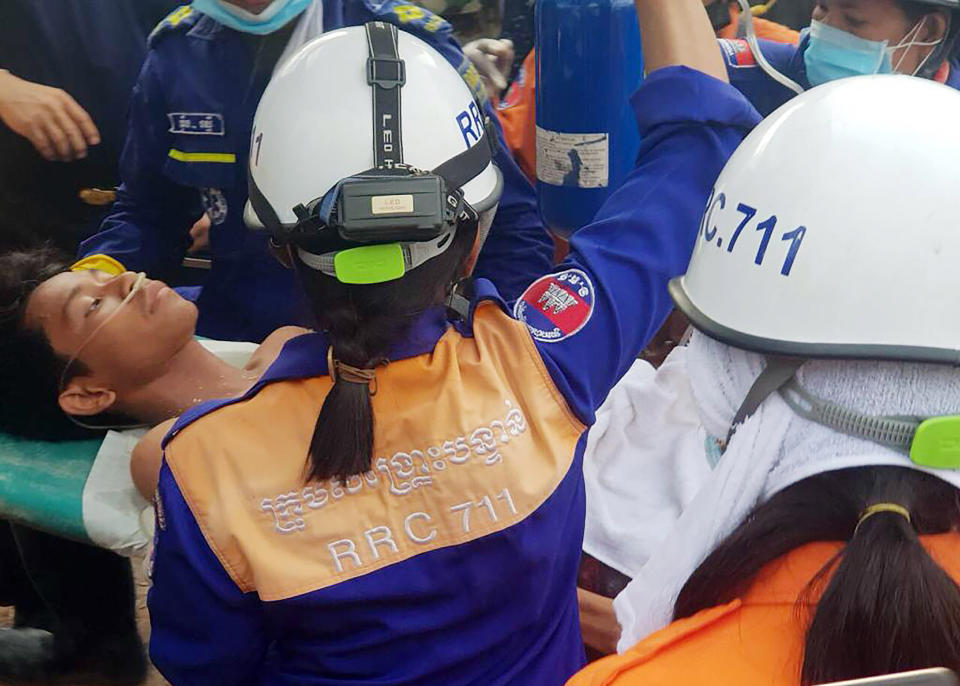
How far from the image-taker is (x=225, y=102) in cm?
220

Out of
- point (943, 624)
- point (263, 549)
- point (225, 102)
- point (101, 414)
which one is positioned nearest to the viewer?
point (943, 624)

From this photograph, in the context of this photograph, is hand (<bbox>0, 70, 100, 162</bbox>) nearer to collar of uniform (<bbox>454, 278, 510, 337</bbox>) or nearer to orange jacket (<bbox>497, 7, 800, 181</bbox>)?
orange jacket (<bbox>497, 7, 800, 181</bbox>)

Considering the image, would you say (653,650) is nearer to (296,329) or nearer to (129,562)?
(296,329)

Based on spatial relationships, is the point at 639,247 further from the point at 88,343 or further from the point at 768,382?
the point at 88,343

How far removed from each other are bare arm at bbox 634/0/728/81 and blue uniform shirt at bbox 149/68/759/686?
12.8 inches

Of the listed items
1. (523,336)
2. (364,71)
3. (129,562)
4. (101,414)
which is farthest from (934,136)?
(129,562)

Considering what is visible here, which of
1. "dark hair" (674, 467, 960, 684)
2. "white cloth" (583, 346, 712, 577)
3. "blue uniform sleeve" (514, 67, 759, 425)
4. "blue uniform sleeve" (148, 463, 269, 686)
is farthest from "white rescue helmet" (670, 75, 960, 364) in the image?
"white cloth" (583, 346, 712, 577)

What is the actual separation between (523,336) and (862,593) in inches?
26.5

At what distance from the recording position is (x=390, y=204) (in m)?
1.20

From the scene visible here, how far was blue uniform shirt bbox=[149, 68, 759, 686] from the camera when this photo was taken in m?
1.26

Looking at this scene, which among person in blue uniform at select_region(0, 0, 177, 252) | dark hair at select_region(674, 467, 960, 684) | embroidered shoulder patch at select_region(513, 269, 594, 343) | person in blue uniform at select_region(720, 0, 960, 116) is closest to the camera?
dark hair at select_region(674, 467, 960, 684)

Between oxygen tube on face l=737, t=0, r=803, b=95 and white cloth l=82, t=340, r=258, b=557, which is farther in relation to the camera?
oxygen tube on face l=737, t=0, r=803, b=95

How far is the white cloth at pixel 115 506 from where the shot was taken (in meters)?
2.05

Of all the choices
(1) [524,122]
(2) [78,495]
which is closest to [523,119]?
(1) [524,122]
